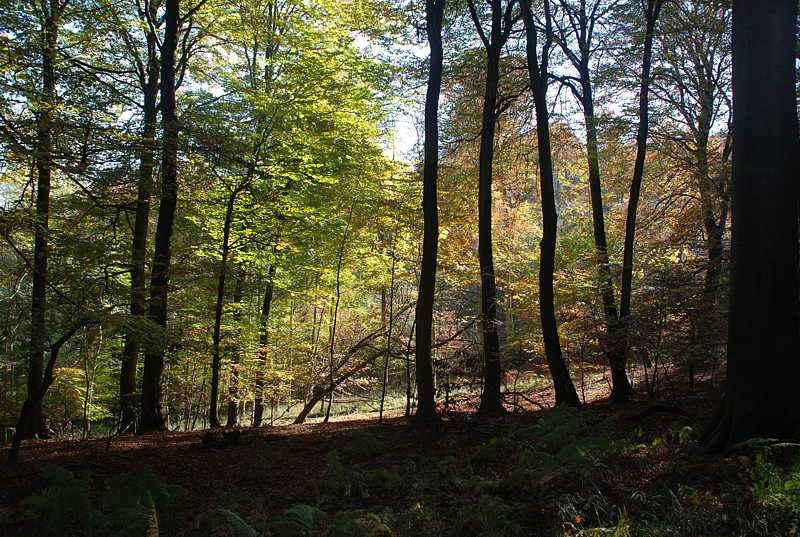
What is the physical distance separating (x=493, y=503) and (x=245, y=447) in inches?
239

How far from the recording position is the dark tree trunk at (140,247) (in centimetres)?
738

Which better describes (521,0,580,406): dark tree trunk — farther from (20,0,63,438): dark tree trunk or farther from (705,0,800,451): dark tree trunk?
(20,0,63,438): dark tree trunk

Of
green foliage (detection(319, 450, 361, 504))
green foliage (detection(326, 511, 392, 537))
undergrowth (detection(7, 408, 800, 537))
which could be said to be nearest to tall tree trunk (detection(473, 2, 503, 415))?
undergrowth (detection(7, 408, 800, 537))

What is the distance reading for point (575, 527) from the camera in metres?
3.37

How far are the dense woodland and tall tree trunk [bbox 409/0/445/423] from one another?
56 mm

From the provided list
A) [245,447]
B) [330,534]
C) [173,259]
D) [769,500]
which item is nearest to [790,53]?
[769,500]

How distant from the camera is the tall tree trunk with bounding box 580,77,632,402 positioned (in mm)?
10180

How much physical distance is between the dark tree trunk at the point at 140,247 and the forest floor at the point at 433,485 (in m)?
1.80

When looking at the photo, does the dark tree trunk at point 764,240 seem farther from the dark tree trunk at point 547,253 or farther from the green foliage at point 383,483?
the dark tree trunk at point 547,253

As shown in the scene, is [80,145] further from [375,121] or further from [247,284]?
[375,121]

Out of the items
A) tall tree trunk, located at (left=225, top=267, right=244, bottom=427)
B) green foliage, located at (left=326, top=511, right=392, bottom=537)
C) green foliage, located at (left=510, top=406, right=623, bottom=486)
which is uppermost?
tall tree trunk, located at (left=225, top=267, right=244, bottom=427)

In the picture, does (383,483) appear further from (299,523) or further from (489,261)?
(489,261)

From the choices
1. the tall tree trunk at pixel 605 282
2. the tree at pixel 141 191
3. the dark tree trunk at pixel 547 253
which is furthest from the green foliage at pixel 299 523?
the tall tree trunk at pixel 605 282

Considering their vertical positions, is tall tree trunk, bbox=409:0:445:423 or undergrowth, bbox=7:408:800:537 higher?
tall tree trunk, bbox=409:0:445:423
